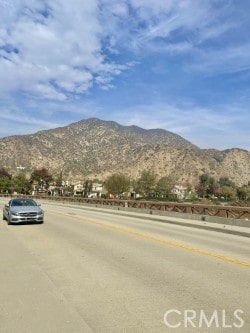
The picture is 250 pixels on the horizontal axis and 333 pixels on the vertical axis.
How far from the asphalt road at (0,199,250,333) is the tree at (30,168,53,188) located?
147542mm

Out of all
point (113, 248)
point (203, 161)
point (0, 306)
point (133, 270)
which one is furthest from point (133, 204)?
point (203, 161)

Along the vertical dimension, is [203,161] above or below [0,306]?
above

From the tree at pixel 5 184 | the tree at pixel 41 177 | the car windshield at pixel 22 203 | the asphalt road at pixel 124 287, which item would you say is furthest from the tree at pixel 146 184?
the asphalt road at pixel 124 287

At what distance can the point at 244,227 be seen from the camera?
21.5m

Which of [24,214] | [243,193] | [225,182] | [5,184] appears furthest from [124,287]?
[225,182]

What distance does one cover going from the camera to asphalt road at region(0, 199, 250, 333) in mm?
6164

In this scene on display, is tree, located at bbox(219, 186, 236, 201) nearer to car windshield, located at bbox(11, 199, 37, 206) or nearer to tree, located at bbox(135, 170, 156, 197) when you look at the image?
tree, located at bbox(135, 170, 156, 197)

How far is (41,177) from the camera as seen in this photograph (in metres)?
161

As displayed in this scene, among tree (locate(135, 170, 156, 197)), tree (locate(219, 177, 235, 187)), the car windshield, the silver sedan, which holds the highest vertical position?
tree (locate(219, 177, 235, 187))

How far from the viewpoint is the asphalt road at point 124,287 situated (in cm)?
616

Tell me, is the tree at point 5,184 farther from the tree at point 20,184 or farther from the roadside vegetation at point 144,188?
the tree at point 20,184

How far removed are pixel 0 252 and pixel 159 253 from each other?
4.37 meters

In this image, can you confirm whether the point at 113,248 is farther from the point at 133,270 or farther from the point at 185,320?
the point at 185,320

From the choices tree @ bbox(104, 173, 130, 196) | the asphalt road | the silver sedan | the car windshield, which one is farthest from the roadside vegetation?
the asphalt road
